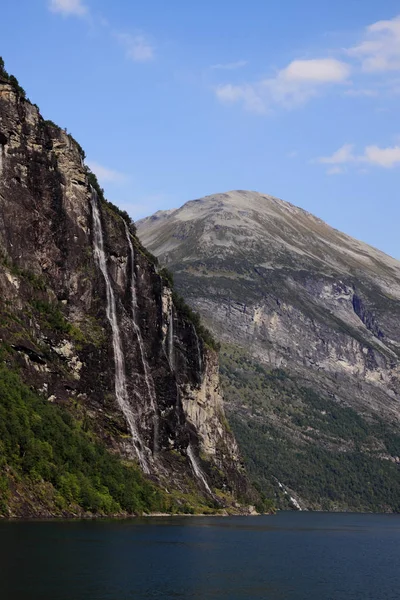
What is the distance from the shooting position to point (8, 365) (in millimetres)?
142125

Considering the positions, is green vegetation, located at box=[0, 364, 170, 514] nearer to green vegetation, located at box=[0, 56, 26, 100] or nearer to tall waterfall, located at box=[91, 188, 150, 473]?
tall waterfall, located at box=[91, 188, 150, 473]

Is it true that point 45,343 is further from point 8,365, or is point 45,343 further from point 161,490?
point 161,490

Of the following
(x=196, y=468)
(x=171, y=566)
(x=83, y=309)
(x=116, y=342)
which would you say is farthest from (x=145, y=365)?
(x=171, y=566)

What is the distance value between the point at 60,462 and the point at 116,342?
4672 centimetres

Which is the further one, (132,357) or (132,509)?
(132,357)

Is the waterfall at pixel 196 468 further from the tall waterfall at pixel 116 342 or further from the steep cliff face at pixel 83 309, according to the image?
the tall waterfall at pixel 116 342

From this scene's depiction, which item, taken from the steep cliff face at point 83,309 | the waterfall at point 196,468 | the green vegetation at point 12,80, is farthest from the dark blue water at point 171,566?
the green vegetation at point 12,80

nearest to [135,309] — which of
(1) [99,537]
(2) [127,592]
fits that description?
(1) [99,537]

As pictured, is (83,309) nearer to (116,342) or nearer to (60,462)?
(116,342)

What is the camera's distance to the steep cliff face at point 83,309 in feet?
514

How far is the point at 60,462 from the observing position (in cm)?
12975

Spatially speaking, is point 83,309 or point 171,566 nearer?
point 171,566

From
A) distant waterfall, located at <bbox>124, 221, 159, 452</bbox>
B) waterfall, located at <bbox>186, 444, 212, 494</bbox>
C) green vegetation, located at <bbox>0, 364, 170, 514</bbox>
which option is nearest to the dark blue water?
green vegetation, located at <bbox>0, 364, 170, 514</bbox>

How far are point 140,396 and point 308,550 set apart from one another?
52.3 meters
